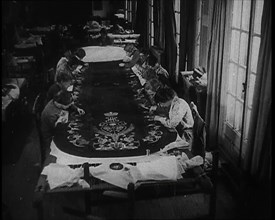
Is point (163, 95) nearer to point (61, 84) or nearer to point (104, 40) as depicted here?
point (61, 84)

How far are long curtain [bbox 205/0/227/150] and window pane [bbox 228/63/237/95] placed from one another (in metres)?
0.14

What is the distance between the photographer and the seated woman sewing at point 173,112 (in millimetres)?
3877

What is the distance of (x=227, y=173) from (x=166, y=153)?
93 centimetres

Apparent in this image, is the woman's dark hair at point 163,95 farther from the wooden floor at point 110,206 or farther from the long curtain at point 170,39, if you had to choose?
the long curtain at point 170,39

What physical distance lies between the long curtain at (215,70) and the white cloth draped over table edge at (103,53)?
2838 millimetres

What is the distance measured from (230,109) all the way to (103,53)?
11.9 feet

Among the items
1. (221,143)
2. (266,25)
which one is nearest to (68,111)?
(221,143)

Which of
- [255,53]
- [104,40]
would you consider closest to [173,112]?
[255,53]

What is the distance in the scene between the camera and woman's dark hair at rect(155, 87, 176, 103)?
4031 millimetres

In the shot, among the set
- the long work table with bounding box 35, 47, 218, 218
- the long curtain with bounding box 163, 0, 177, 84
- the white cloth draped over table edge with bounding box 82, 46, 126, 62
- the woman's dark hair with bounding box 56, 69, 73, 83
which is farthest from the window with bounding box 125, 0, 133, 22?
the long work table with bounding box 35, 47, 218, 218

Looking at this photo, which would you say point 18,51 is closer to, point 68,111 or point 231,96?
point 68,111

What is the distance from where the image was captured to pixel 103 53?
7520mm

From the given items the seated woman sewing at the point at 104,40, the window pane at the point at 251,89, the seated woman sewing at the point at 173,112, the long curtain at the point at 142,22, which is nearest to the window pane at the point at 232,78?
the window pane at the point at 251,89

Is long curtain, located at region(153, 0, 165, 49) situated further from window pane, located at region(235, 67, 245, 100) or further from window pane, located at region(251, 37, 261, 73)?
window pane, located at region(251, 37, 261, 73)
